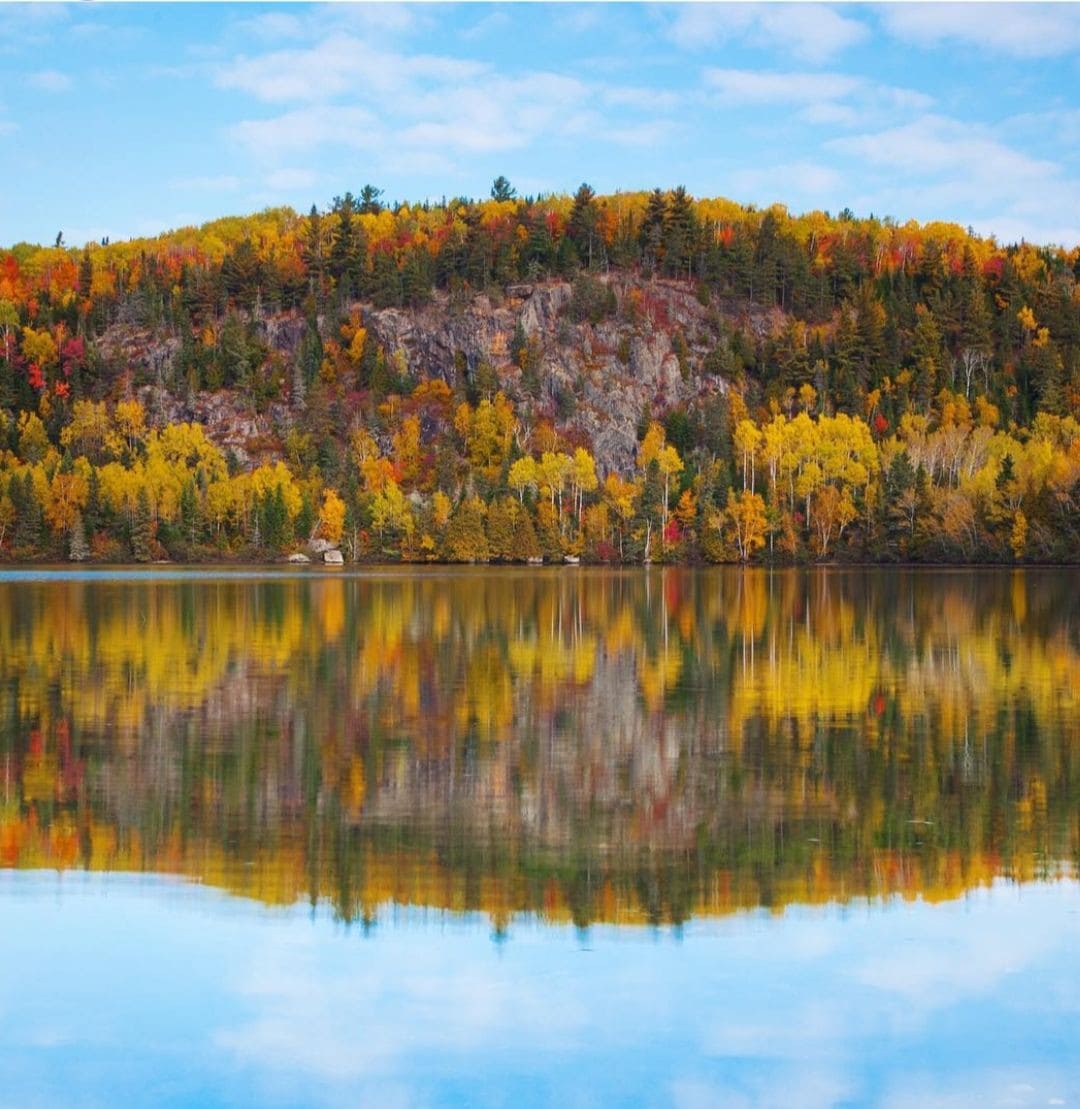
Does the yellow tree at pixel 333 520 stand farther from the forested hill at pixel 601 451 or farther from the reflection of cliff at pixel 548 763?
the reflection of cliff at pixel 548 763

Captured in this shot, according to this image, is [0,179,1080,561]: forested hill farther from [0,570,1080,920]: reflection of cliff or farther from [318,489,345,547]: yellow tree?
[0,570,1080,920]: reflection of cliff

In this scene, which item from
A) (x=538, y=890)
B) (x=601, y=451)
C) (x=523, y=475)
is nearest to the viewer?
(x=538, y=890)

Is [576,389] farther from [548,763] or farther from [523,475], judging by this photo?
[548,763]

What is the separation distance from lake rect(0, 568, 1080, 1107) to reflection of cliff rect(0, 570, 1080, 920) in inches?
3.7

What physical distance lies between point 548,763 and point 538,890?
23.4 ft

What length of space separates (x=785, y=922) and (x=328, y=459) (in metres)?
168

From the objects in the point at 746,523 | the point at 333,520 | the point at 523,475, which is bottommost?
the point at 333,520

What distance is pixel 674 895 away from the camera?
48.8ft

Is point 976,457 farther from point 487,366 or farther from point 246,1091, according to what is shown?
point 246,1091

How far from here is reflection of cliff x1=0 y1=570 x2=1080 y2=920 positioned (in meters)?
16.0

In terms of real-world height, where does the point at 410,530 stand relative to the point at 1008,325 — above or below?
below

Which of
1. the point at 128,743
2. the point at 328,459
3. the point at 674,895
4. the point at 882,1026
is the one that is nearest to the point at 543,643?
the point at 128,743

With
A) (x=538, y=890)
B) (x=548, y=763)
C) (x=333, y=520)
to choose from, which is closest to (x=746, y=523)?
(x=333, y=520)

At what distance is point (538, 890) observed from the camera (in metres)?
15.0
